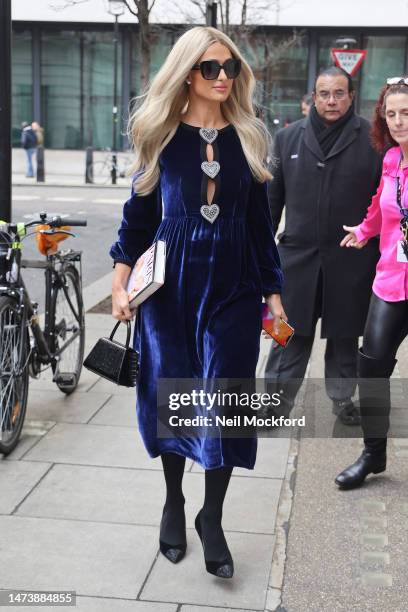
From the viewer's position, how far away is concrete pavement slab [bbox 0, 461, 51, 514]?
397cm

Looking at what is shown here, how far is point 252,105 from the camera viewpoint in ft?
11.2

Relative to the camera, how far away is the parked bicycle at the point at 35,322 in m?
4.54

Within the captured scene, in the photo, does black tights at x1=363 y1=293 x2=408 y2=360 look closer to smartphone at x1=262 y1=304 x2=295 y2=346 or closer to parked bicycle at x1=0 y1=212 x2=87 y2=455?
smartphone at x1=262 y1=304 x2=295 y2=346

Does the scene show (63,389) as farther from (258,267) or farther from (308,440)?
(258,267)

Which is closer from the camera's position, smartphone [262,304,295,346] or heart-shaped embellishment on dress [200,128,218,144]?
heart-shaped embellishment on dress [200,128,218,144]

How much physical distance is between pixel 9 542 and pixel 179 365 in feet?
3.33

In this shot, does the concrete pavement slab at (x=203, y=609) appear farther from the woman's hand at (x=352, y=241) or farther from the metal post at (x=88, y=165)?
the metal post at (x=88, y=165)

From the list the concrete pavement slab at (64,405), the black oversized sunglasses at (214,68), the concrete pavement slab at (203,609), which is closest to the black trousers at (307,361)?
the concrete pavement slab at (64,405)

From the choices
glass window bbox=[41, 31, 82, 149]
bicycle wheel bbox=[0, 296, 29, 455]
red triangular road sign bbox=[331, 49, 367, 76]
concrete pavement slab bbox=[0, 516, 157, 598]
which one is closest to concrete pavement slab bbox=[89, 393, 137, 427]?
bicycle wheel bbox=[0, 296, 29, 455]

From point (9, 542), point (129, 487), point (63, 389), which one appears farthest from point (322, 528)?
point (63, 389)

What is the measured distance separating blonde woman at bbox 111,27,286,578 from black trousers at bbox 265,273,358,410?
1.78 metres

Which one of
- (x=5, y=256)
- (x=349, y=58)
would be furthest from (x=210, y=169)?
(x=349, y=58)

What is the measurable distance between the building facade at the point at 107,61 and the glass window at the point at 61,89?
0.04 meters

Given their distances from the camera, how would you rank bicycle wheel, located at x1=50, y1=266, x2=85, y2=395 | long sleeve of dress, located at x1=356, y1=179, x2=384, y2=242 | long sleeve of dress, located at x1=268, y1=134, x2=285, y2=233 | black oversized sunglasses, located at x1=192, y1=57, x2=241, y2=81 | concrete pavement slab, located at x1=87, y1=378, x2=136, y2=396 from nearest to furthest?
black oversized sunglasses, located at x1=192, y1=57, x2=241, y2=81 < long sleeve of dress, located at x1=356, y1=179, x2=384, y2=242 < long sleeve of dress, located at x1=268, y1=134, x2=285, y2=233 < bicycle wheel, located at x1=50, y1=266, x2=85, y2=395 < concrete pavement slab, located at x1=87, y1=378, x2=136, y2=396
